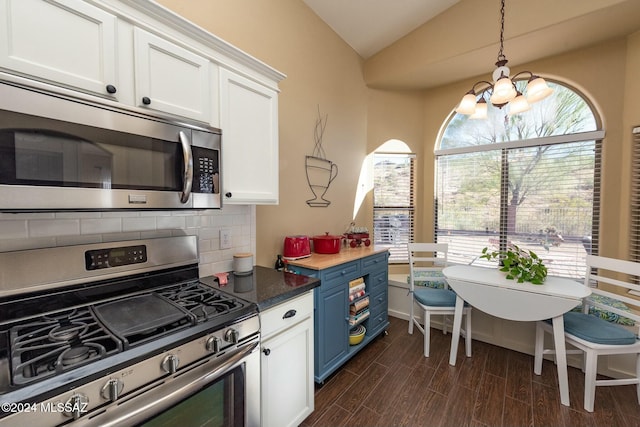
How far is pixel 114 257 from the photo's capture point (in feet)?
4.23

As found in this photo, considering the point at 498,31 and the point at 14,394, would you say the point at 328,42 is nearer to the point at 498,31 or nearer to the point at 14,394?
the point at 498,31

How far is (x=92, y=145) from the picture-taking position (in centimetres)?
99

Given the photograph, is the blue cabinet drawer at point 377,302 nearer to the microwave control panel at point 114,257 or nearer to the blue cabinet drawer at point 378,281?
the blue cabinet drawer at point 378,281

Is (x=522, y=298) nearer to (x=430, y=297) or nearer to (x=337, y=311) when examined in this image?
(x=430, y=297)

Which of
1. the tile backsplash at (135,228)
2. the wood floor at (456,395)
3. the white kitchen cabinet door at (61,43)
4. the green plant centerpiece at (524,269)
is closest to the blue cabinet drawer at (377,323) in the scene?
the wood floor at (456,395)

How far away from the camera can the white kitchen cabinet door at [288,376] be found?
1.39 meters

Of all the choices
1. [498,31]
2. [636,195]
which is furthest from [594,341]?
[498,31]

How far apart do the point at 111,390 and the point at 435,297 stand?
2.54 meters

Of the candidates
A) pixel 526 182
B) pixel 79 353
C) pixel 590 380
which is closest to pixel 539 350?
pixel 590 380

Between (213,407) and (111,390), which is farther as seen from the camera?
(213,407)

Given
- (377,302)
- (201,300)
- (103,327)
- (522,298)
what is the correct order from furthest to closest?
(377,302) → (522,298) → (201,300) → (103,327)

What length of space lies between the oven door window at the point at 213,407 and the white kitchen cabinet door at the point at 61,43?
1.23m

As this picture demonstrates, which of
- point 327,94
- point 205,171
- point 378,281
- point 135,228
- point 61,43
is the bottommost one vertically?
point 378,281

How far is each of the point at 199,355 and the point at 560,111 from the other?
3.89 m
